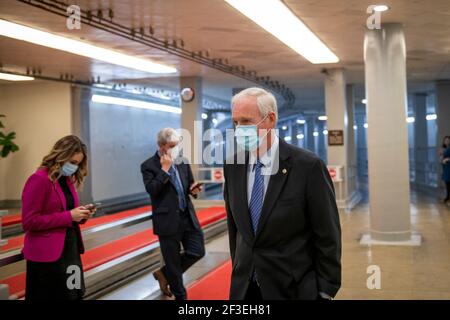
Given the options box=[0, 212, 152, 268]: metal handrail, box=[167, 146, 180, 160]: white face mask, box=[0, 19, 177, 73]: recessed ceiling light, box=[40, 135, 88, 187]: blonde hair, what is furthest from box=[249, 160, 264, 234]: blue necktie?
box=[0, 19, 177, 73]: recessed ceiling light

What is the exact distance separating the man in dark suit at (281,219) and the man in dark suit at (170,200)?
239 cm

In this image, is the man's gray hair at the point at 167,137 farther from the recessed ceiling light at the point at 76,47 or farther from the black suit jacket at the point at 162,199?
the recessed ceiling light at the point at 76,47

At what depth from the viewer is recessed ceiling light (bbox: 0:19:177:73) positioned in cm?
745

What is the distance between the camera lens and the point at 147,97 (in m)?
18.1

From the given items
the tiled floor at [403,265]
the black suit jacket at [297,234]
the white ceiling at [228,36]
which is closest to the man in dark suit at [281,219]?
the black suit jacket at [297,234]

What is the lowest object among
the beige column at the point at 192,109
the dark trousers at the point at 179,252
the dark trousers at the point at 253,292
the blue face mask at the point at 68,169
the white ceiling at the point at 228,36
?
A: the dark trousers at the point at 179,252

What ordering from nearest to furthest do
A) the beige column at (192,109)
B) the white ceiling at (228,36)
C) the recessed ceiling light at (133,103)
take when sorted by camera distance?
1. the white ceiling at (228,36)
2. the beige column at (192,109)
3. the recessed ceiling light at (133,103)

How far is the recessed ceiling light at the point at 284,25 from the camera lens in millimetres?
6418

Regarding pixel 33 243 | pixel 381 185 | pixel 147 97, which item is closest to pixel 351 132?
pixel 147 97

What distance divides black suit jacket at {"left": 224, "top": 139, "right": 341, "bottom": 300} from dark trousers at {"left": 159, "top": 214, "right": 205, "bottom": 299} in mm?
2575

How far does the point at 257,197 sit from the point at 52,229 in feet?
5.46

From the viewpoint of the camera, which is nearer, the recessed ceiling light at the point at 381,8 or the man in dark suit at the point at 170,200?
the man in dark suit at the point at 170,200

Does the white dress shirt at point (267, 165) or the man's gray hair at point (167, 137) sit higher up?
the man's gray hair at point (167, 137)
